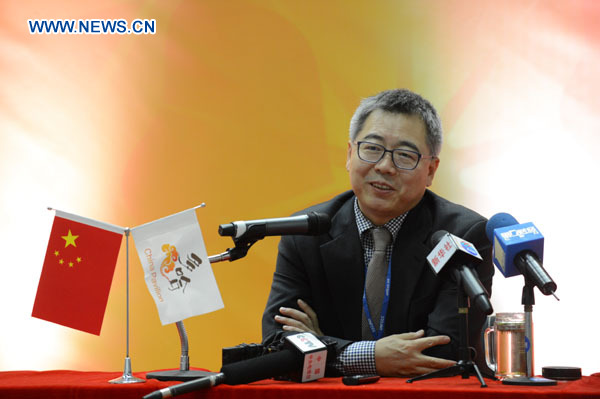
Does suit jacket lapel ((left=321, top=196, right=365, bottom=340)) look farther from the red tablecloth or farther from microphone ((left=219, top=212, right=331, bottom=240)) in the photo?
the red tablecloth

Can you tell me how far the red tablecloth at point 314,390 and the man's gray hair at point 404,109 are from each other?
3.70 feet

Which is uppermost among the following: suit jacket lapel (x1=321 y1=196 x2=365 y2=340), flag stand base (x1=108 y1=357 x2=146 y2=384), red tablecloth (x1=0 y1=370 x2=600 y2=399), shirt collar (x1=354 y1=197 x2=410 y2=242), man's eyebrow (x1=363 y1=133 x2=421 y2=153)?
man's eyebrow (x1=363 y1=133 x2=421 y2=153)

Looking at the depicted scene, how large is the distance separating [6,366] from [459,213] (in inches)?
110

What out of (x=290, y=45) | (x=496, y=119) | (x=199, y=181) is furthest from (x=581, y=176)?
(x=199, y=181)

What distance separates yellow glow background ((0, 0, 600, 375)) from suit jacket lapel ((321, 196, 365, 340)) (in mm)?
1336

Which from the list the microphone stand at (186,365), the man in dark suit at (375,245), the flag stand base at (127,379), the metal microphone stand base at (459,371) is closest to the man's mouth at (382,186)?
the man in dark suit at (375,245)

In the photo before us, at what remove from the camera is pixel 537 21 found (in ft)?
13.3

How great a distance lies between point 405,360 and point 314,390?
0.55 meters

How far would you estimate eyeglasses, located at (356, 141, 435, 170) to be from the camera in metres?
2.68

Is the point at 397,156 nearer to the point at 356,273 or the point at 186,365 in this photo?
the point at 356,273

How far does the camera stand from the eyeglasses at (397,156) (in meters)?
2.68

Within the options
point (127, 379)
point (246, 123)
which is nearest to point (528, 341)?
point (127, 379)

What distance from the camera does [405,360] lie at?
2.21 metres

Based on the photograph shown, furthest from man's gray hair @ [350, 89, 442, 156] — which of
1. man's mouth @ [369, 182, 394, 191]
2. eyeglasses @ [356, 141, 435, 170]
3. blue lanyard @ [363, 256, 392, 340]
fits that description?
blue lanyard @ [363, 256, 392, 340]
